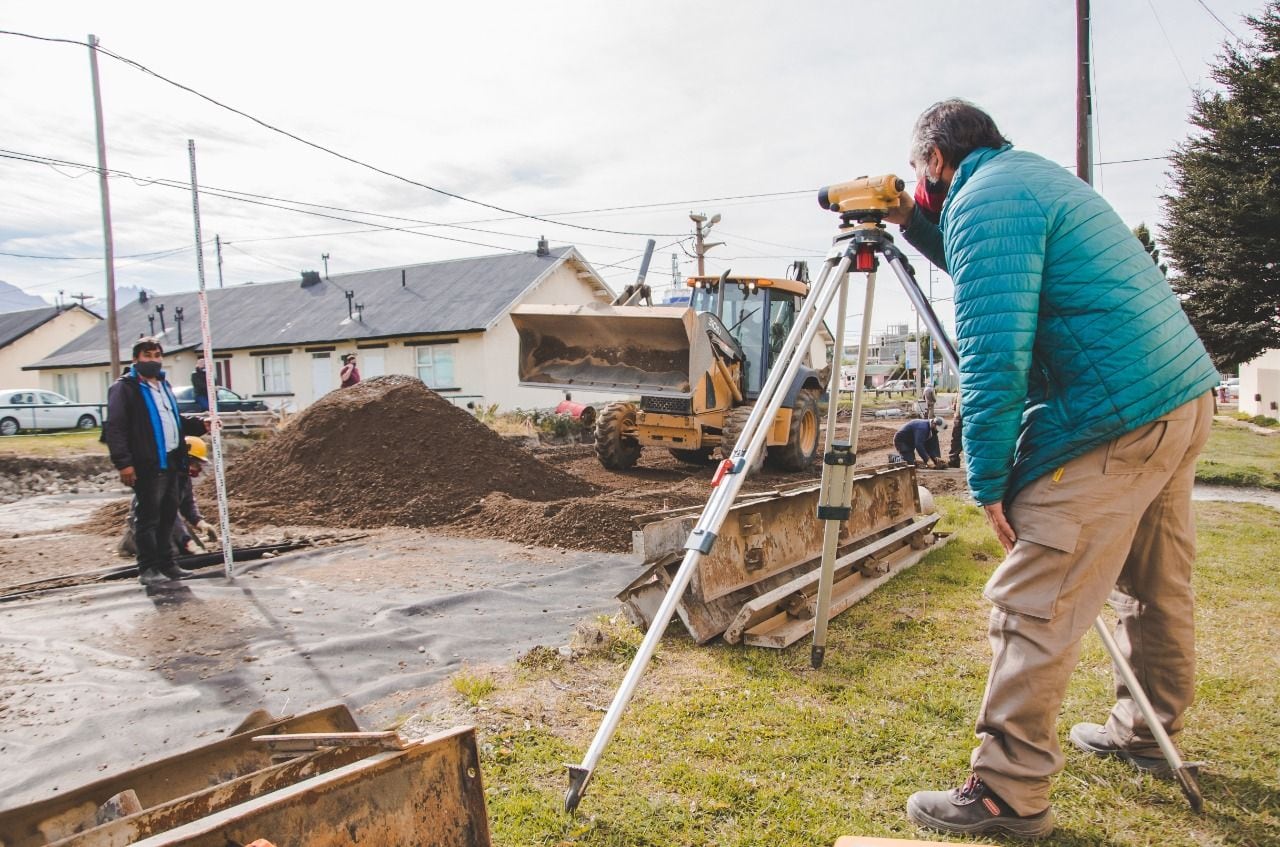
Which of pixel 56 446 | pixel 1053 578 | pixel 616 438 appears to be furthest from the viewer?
pixel 56 446

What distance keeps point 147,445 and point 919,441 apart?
10.6m

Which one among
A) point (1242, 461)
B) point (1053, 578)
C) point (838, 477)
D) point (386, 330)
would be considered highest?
point (386, 330)

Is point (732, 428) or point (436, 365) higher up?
point (436, 365)

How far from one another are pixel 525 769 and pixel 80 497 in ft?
40.6

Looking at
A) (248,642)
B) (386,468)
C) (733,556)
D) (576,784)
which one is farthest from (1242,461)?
(248,642)

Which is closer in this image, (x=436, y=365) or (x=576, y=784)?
(x=576, y=784)

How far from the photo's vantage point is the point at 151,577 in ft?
20.8

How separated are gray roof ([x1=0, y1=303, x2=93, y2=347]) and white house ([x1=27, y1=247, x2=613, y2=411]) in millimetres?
9054

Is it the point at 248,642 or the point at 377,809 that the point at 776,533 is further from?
the point at 377,809

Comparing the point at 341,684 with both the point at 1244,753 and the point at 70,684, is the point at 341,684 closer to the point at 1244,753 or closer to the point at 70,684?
the point at 70,684

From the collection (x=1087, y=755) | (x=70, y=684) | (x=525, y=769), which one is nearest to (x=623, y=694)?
(x=525, y=769)

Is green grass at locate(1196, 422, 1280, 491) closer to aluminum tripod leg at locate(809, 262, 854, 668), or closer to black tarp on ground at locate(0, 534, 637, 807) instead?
aluminum tripod leg at locate(809, 262, 854, 668)

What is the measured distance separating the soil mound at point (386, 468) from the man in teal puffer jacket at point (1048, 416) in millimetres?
7181

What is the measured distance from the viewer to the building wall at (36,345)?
41.1 metres
